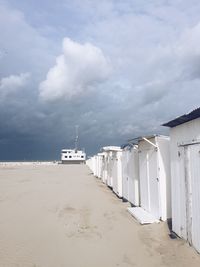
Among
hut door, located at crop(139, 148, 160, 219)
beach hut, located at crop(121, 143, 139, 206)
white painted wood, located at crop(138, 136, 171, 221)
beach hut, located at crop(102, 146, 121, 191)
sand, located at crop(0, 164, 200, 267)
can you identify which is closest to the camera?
sand, located at crop(0, 164, 200, 267)

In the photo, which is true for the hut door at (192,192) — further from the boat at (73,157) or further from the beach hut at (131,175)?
the boat at (73,157)

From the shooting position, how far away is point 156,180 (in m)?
11.2

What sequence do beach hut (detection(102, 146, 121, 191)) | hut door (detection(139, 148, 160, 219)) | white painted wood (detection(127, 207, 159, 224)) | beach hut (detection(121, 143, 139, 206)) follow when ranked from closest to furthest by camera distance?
1. white painted wood (detection(127, 207, 159, 224))
2. hut door (detection(139, 148, 160, 219))
3. beach hut (detection(121, 143, 139, 206))
4. beach hut (detection(102, 146, 121, 191))

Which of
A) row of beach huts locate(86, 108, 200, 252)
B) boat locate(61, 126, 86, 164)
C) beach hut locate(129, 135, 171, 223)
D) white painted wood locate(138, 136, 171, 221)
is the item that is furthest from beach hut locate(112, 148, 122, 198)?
boat locate(61, 126, 86, 164)

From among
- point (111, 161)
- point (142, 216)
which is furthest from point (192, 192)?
point (111, 161)

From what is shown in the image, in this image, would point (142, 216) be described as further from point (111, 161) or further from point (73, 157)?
point (73, 157)

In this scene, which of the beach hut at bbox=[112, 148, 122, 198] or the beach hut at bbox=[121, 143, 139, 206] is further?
the beach hut at bbox=[112, 148, 122, 198]

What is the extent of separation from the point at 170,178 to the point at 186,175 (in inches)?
86.9

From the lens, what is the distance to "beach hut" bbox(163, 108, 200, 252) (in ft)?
26.9

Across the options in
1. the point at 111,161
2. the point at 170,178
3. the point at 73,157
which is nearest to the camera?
the point at 170,178

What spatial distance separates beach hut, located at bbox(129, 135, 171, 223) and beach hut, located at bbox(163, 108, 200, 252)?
123 cm

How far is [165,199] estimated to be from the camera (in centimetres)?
1088

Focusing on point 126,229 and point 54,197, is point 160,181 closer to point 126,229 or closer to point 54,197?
point 126,229

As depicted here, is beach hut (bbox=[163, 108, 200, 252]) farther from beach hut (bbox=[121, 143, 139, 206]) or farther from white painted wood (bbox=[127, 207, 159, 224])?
beach hut (bbox=[121, 143, 139, 206])
